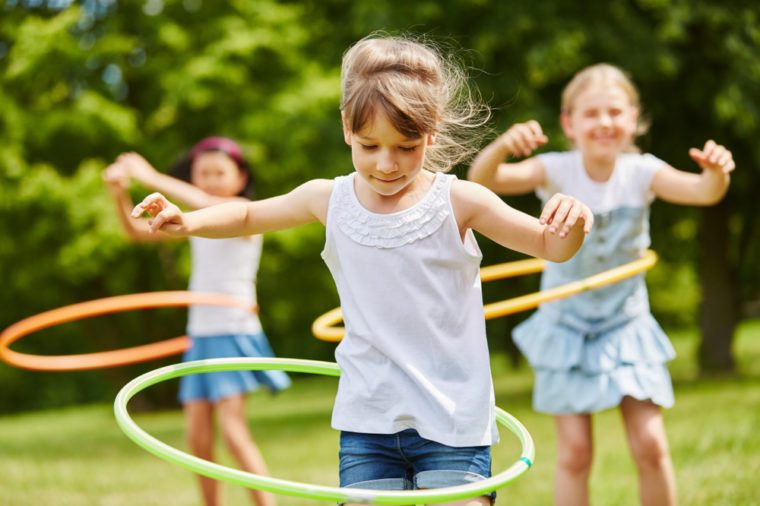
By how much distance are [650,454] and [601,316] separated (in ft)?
2.23

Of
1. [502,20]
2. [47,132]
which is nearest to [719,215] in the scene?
[502,20]

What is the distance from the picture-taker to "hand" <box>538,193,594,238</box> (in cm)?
276

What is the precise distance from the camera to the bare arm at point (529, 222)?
280cm

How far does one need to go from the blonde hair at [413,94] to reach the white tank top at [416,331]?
9.9 inches

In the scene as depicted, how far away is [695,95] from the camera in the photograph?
1249 centimetres

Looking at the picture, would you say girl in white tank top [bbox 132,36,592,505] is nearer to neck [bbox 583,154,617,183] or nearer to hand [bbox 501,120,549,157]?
hand [bbox 501,120,549,157]

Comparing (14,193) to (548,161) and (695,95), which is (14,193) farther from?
(548,161)

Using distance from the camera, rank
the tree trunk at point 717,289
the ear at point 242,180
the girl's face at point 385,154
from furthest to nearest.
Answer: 1. the tree trunk at point 717,289
2. the ear at point 242,180
3. the girl's face at point 385,154

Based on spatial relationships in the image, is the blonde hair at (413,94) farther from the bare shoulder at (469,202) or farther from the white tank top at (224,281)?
the white tank top at (224,281)

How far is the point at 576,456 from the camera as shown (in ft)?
14.7

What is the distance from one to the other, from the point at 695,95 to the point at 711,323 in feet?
11.6

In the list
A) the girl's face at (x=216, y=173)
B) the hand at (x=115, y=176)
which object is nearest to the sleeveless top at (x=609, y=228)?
the girl's face at (x=216, y=173)

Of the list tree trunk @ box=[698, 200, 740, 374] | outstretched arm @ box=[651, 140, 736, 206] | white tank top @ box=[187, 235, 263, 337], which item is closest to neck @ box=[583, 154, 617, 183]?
outstretched arm @ box=[651, 140, 736, 206]

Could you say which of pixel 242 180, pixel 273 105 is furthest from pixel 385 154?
pixel 273 105
